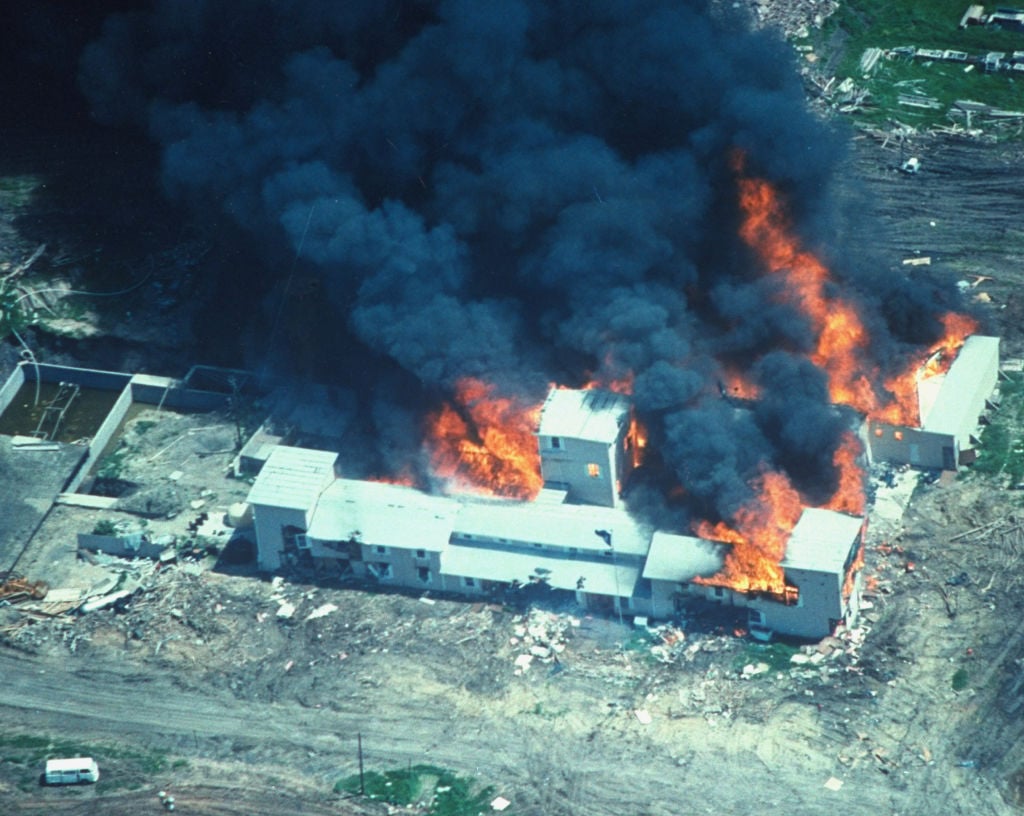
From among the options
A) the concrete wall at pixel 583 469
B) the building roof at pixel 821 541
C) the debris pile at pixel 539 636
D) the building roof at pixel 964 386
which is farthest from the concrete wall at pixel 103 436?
the building roof at pixel 964 386

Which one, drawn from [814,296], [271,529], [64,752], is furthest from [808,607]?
[64,752]

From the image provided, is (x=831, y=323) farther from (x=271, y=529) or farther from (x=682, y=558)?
(x=271, y=529)

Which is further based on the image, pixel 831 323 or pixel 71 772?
pixel 831 323

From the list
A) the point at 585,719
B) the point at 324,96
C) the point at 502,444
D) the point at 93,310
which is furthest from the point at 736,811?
the point at 93,310

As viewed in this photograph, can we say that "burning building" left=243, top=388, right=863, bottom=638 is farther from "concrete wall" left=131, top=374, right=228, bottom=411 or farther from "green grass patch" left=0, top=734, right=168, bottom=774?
"green grass patch" left=0, top=734, right=168, bottom=774

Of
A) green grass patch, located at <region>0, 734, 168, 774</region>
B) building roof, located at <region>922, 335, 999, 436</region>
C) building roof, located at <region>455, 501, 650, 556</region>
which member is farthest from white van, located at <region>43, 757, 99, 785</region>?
building roof, located at <region>922, 335, 999, 436</region>

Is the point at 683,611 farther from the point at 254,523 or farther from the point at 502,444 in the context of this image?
the point at 254,523
